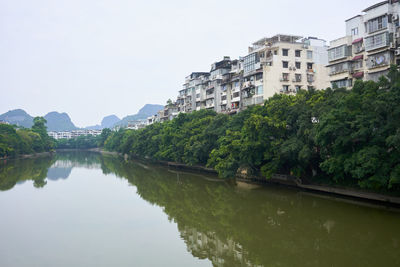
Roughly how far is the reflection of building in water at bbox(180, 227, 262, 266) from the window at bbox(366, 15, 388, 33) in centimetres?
1843

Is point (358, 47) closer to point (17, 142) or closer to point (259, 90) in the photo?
point (259, 90)

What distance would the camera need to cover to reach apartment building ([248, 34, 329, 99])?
34.4 m

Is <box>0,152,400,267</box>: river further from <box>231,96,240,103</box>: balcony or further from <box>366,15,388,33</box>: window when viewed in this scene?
<box>231,96,240,103</box>: balcony

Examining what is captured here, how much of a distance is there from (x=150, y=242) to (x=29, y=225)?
6.93 meters

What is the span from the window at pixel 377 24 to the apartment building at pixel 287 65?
11276 millimetres

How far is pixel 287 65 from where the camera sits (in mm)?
35000

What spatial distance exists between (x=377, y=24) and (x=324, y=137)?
34.5 feet

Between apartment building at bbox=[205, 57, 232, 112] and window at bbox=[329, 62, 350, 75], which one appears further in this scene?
apartment building at bbox=[205, 57, 232, 112]

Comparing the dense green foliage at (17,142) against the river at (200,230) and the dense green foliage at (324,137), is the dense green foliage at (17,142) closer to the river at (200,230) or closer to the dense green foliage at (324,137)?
the river at (200,230)

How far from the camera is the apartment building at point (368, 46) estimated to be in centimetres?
2248

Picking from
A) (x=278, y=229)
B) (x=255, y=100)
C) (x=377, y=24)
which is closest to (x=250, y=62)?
(x=255, y=100)

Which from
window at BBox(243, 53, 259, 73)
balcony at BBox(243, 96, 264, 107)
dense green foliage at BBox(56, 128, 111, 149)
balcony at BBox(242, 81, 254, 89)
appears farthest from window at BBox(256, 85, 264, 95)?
dense green foliage at BBox(56, 128, 111, 149)

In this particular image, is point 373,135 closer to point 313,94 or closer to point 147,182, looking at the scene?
point 313,94

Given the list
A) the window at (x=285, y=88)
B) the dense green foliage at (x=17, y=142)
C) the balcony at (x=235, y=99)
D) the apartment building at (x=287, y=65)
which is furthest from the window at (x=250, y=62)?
the dense green foliage at (x=17, y=142)
